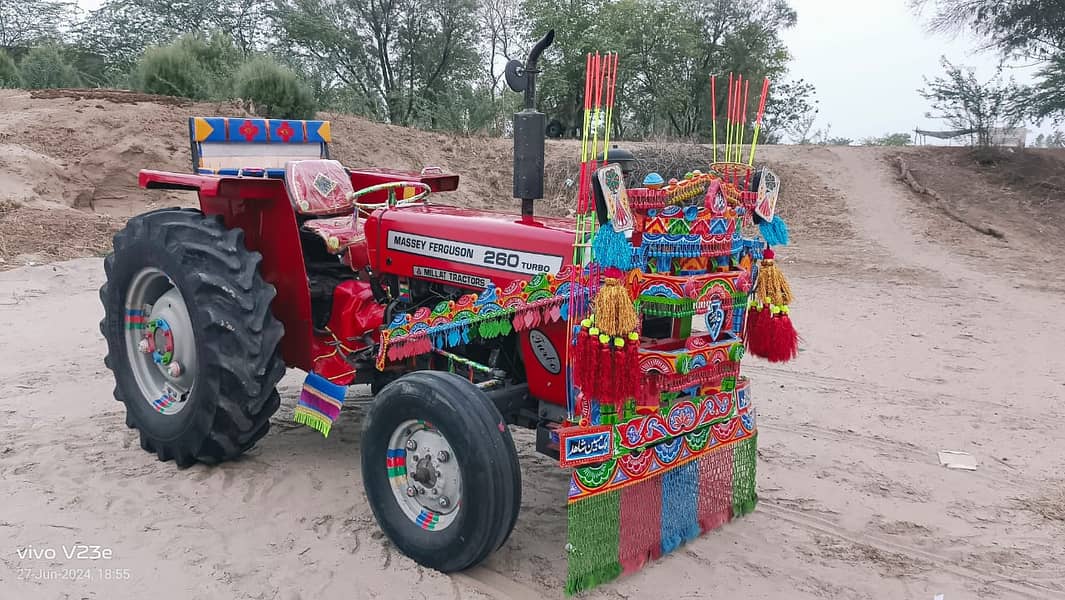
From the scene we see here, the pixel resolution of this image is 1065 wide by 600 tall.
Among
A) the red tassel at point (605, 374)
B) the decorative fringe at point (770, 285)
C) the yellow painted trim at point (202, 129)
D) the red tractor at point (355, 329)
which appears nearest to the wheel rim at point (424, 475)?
the red tractor at point (355, 329)

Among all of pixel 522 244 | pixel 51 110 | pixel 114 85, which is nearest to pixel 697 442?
pixel 522 244

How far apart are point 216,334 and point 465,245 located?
1.23 m

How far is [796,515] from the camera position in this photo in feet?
12.3

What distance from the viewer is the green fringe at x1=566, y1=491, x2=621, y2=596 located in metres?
2.91

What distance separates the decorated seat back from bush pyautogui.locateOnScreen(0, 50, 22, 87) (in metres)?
12.7

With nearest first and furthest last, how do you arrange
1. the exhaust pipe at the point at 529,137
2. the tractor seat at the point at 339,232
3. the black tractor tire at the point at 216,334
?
the exhaust pipe at the point at 529,137
the black tractor tire at the point at 216,334
the tractor seat at the point at 339,232

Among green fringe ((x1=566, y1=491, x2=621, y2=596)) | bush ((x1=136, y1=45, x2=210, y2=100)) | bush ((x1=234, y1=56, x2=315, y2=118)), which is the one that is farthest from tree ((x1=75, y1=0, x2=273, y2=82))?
green fringe ((x1=566, y1=491, x2=621, y2=596))

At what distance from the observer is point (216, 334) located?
370cm

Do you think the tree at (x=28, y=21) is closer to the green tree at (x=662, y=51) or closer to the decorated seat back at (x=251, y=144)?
the green tree at (x=662, y=51)

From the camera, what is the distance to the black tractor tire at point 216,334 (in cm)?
369

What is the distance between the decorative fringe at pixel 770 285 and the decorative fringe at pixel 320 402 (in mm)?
2046

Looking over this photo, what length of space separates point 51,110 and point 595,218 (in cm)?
1197

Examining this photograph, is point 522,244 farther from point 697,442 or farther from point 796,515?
point 796,515

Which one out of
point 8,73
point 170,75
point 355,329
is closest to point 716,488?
point 355,329
